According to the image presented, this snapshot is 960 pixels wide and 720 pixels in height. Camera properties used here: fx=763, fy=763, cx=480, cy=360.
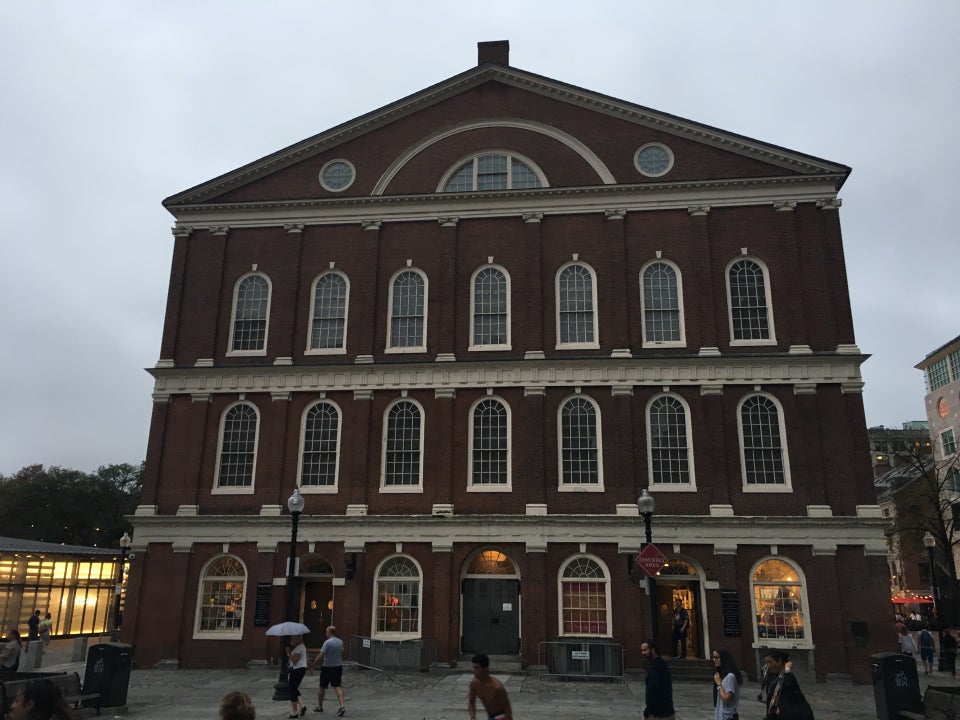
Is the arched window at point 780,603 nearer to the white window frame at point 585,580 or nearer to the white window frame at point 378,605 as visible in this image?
the white window frame at point 585,580

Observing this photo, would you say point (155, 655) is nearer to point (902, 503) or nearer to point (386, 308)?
point (386, 308)

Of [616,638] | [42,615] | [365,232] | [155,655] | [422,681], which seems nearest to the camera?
[422,681]

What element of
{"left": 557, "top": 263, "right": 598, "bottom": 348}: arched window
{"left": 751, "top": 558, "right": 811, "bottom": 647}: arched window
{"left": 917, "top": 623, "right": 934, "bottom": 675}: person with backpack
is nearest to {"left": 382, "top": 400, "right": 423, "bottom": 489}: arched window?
{"left": 557, "top": 263, "right": 598, "bottom": 348}: arched window

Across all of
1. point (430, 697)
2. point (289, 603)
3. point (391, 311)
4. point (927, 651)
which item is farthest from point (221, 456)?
point (927, 651)

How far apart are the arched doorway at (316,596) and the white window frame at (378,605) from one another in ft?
5.74

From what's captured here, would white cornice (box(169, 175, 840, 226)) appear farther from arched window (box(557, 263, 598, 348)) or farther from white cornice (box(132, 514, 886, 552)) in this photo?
white cornice (box(132, 514, 886, 552))

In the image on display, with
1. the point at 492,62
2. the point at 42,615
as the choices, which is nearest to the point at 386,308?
the point at 492,62

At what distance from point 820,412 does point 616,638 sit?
9920 mm

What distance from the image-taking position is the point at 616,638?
23.8 m

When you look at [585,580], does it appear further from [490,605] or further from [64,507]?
[64,507]

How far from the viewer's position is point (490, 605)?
25.1 metres

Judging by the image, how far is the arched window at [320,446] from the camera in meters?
26.8

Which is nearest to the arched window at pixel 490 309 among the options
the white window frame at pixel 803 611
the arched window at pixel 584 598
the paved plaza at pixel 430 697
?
the arched window at pixel 584 598

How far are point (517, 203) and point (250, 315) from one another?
1096 centimetres
